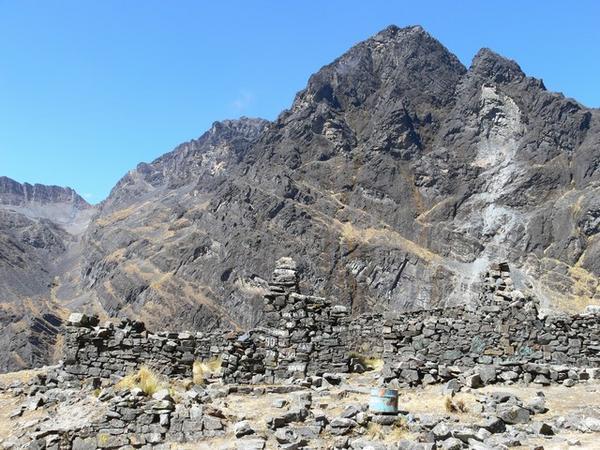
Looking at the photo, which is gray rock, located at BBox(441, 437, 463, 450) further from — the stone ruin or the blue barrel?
the stone ruin

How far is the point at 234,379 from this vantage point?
1427 cm

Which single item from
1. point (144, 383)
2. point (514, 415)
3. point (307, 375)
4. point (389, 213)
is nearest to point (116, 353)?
point (144, 383)

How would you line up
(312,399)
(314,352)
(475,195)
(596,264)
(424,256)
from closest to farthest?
(312,399)
(314,352)
(596,264)
(424,256)
(475,195)

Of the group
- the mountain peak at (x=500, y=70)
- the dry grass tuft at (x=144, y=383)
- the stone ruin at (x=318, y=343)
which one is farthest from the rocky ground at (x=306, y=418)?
the mountain peak at (x=500, y=70)

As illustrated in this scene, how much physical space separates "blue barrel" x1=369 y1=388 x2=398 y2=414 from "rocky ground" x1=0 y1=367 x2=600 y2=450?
181mm

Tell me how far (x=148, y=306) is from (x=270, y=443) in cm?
12018

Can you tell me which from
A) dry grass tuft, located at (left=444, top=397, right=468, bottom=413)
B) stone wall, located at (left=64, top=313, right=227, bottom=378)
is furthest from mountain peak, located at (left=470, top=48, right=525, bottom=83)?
dry grass tuft, located at (left=444, top=397, right=468, bottom=413)

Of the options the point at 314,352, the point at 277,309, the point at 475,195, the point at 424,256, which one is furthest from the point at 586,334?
the point at 475,195

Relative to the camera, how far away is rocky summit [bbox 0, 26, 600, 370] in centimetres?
12338

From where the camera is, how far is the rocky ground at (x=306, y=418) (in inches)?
347

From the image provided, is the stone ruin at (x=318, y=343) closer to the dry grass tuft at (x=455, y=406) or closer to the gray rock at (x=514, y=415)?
the dry grass tuft at (x=455, y=406)

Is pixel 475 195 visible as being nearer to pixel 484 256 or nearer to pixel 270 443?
pixel 484 256

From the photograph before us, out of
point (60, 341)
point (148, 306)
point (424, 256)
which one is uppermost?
point (424, 256)

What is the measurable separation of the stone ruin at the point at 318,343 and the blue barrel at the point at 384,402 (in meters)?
5.23
